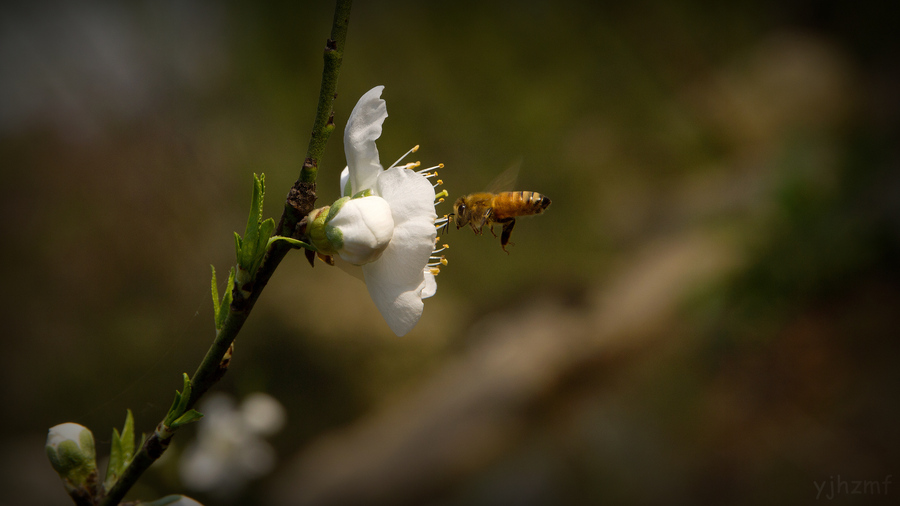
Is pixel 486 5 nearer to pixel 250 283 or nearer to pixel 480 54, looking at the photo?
pixel 480 54

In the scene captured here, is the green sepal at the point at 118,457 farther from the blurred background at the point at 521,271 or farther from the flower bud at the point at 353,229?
the blurred background at the point at 521,271

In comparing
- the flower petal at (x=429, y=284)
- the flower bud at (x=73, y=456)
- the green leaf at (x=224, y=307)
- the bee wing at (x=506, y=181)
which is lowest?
the flower bud at (x=73, y=456)

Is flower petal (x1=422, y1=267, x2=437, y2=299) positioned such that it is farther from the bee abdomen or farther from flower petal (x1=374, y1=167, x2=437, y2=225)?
the bee abdomen

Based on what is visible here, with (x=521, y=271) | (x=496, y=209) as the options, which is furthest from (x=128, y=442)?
(x=521, y=271)

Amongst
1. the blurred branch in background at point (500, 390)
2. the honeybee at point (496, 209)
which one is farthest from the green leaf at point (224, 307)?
the blurred branch in background at point (500, 390)

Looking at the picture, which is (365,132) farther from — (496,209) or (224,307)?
(496,209)

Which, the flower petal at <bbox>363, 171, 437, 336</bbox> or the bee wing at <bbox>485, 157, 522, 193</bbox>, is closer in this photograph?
the flower petal at <bbox>363, 171, 437, 336</bbox>

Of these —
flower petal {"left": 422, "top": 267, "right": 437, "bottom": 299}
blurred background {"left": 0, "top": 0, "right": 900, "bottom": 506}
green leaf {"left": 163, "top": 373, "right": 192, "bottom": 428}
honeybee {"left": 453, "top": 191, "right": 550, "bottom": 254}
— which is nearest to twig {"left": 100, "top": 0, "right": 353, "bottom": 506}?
green leaf {"left": 163, "top": 373, "right": 192, "bottom": 428}
